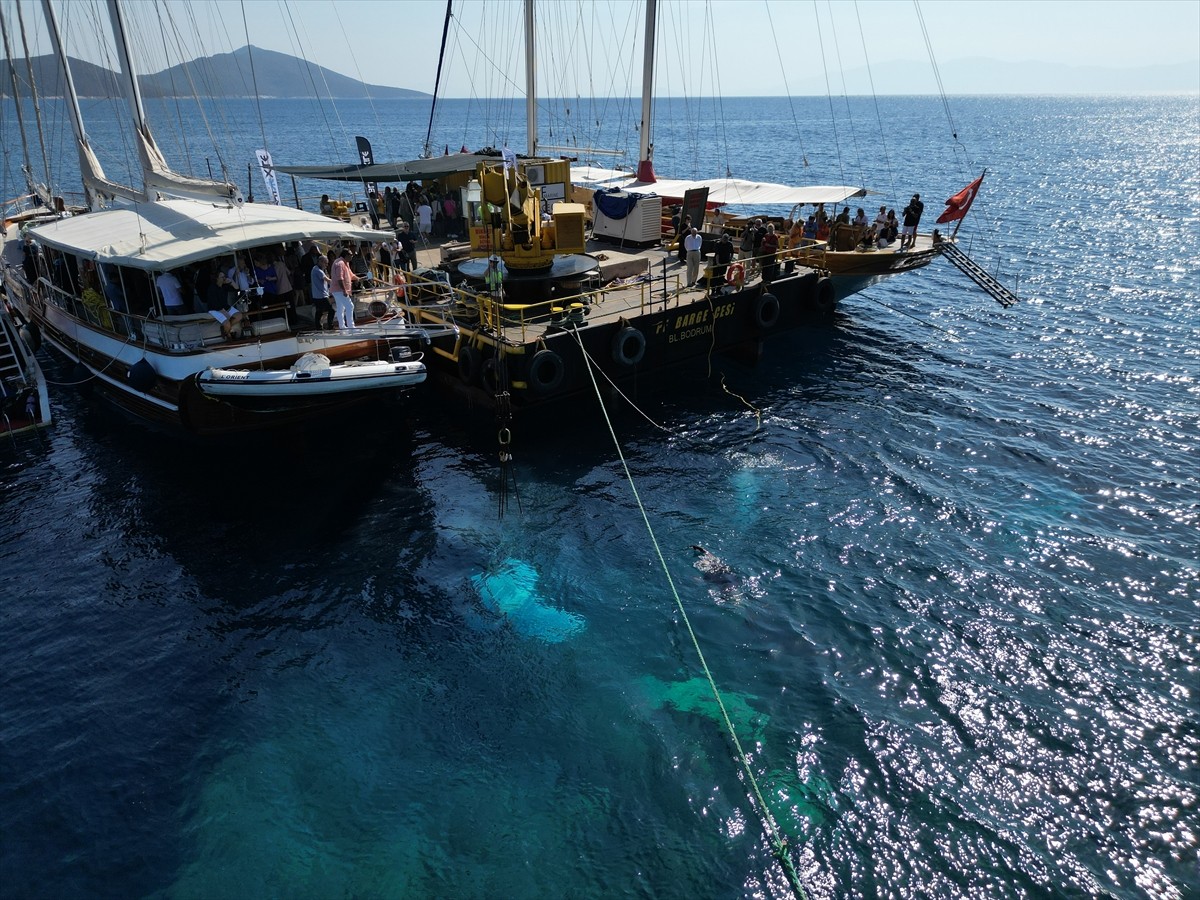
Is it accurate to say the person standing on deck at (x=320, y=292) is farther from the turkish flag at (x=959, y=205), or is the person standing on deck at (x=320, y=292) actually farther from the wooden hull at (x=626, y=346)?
the turkish flag at (x=959, y=205)

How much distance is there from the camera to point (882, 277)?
2795cm

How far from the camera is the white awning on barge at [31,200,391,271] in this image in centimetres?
1761

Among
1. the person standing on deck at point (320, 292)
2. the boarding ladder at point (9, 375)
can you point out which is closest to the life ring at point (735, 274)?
the person standing on deck at point (320, 292)

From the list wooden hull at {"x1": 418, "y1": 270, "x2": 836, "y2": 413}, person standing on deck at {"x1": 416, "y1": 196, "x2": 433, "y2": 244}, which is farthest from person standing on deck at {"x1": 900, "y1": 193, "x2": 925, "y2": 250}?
person standing on deck at {"x1": 416, "y1": 196, "x2": 433, "y2": 244}

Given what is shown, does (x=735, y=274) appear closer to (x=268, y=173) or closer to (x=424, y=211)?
(x=424, y=211)

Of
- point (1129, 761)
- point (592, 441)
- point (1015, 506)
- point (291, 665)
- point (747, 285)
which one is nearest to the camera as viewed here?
point (1129, 761)

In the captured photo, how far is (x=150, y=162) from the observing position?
22.2m

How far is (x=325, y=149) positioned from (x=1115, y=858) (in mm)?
130935

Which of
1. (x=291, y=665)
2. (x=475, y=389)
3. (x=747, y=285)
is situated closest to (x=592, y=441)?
(x=475, y=389)

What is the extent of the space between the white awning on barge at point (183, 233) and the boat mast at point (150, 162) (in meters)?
0.45

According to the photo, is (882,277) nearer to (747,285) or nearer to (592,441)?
(747,285)

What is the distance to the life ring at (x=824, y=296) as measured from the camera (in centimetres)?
2583

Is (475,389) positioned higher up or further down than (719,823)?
higher up

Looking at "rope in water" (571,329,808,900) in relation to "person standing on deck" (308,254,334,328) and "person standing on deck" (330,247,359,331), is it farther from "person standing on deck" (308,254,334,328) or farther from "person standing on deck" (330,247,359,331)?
"person standing on deck" (308,254,334,328)
